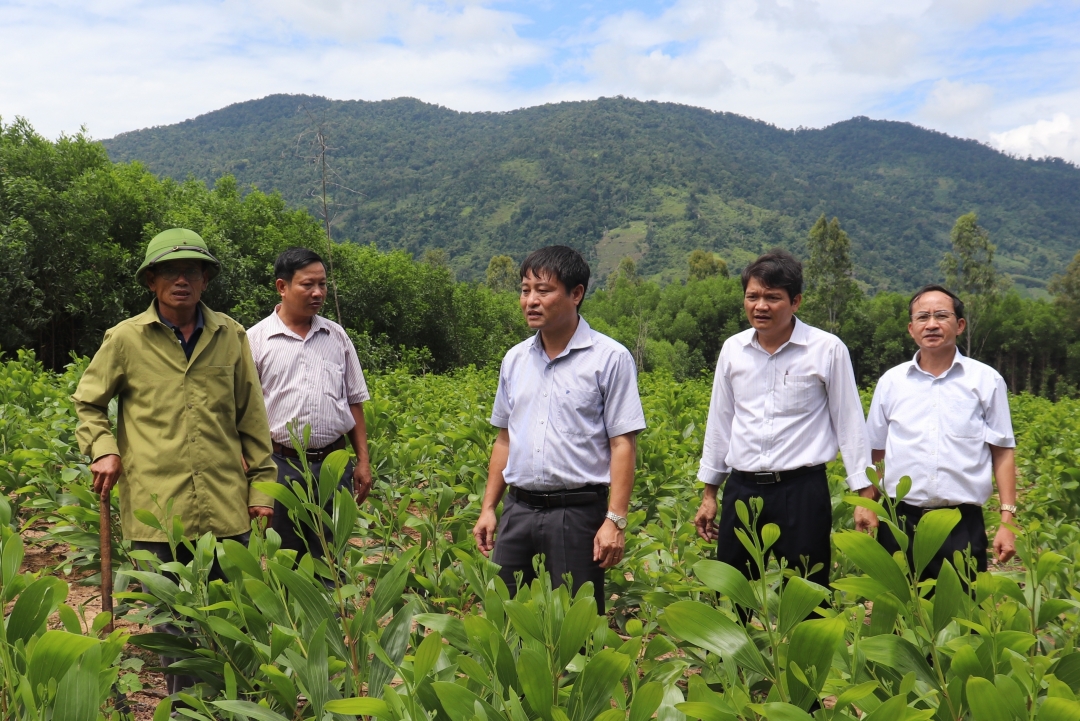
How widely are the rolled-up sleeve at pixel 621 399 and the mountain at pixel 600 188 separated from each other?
3327 inches

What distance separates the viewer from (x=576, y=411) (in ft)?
9.34

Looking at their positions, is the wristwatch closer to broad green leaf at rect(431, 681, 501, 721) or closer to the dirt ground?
the dirt ground

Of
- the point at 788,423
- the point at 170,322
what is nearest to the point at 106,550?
the point at 170,322

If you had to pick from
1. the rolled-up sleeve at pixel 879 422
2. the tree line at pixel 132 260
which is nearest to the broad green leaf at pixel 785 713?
the rolled-up sleeve at pixel 879 422

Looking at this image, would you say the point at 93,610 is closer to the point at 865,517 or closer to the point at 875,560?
the point at 865,517

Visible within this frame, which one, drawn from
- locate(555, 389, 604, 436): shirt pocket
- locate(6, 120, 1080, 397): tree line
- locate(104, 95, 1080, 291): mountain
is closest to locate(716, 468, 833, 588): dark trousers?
locate(555, 389, 604, 436): shirt pocket

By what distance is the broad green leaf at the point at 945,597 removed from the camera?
3.78 feet

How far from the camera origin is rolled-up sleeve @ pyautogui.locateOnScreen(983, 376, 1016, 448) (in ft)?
10.2

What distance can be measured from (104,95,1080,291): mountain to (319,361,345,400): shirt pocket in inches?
3285

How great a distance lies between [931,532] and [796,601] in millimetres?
198

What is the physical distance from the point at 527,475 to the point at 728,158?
17306 cm

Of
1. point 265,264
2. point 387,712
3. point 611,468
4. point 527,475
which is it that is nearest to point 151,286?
point 527,475

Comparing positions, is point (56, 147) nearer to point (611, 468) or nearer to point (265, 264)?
point (265, 264)

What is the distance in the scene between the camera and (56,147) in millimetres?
22766
